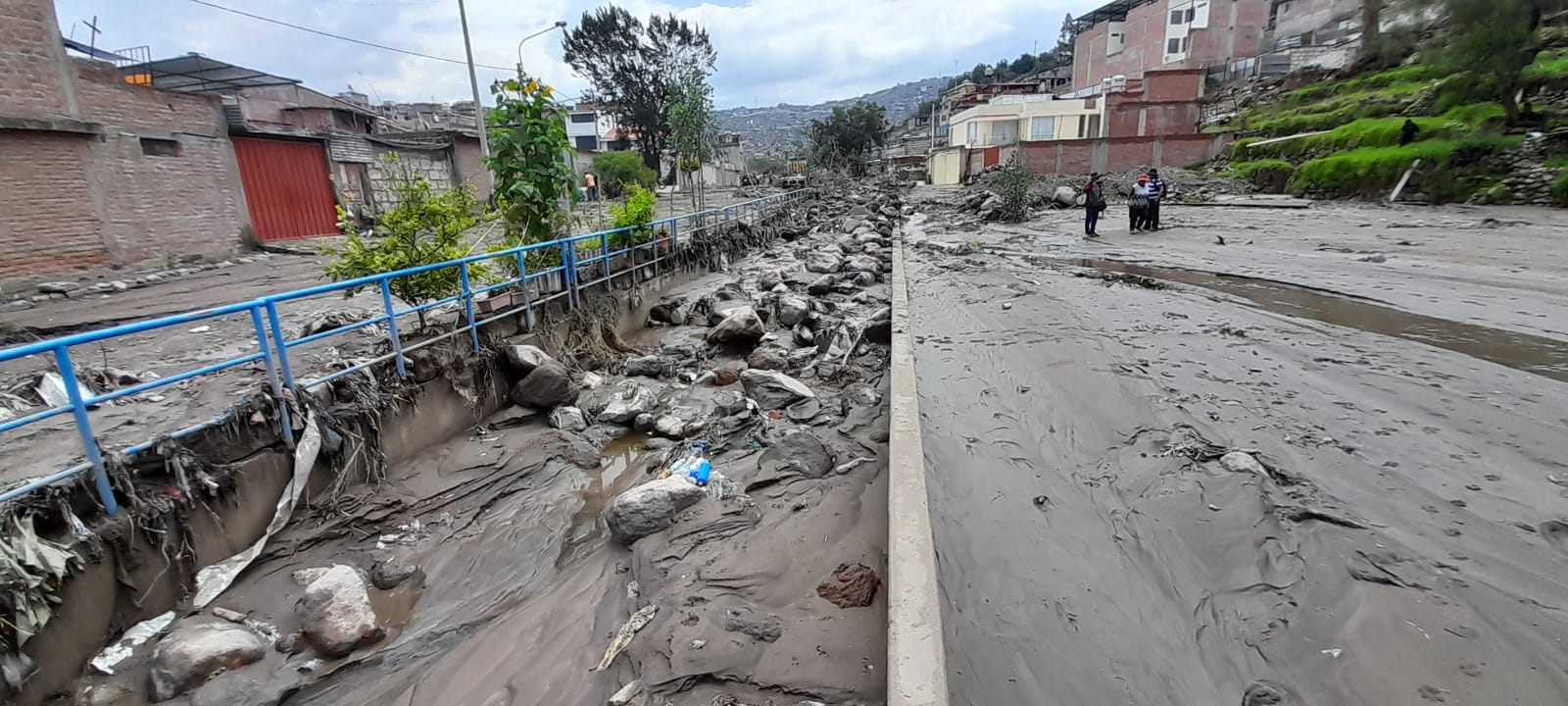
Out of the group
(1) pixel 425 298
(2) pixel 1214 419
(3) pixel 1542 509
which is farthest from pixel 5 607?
(3) pixel 1542 509

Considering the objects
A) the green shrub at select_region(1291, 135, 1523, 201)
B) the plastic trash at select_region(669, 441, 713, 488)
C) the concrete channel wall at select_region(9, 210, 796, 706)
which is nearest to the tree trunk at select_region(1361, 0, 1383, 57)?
the green shrub at select_region(1291, 135, 1523, 201)

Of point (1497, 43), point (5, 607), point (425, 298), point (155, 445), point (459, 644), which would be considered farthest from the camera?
point (1497, 43)

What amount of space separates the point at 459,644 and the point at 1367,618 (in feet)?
13.3

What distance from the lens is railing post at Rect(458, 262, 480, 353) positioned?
554cm

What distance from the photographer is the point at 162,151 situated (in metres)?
12.4

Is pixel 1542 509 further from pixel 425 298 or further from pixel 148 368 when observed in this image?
pixel 148 368

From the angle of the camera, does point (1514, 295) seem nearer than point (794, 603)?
No

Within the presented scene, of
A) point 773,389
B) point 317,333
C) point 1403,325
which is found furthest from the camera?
point 1403,325

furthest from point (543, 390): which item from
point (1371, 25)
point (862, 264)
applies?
point (1371, 25)

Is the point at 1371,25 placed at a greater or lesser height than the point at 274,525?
greater

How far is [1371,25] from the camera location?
35.0 meters

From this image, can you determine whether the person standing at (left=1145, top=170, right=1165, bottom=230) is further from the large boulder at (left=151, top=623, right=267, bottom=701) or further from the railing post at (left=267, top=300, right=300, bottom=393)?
the large boulder at (left=151, top=623, right=267, bottom=701)

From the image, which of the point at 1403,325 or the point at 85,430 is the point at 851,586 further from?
the point at 1403,325

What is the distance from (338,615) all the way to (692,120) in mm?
17553
